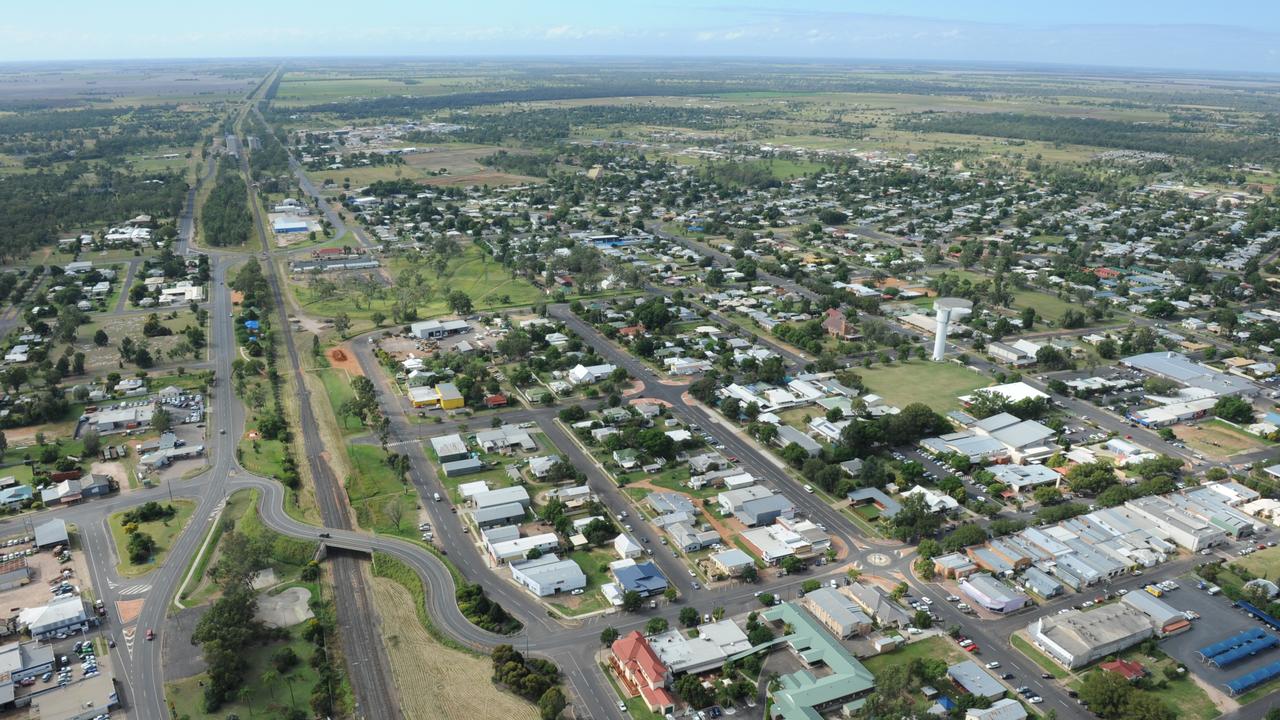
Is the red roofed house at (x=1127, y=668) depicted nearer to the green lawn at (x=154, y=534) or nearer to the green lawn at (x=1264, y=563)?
the green lawn at (x=1264, y=563)

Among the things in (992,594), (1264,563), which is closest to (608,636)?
(992,594)

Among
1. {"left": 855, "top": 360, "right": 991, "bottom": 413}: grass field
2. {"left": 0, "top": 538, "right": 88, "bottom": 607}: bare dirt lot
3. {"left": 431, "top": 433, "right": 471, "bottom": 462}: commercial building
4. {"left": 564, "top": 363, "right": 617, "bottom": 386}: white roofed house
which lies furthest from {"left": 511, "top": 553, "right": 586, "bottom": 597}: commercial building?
{"left": 855, "top": 360, "right": 991, "bottom": 413}: grass field

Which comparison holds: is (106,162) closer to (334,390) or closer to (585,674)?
(334,390)

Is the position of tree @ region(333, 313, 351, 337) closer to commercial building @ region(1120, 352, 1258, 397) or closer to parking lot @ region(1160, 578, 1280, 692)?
parking lot @ region(1160, 578, 1280, 692)

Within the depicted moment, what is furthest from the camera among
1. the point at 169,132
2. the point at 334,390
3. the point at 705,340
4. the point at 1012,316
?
the point at 169,132

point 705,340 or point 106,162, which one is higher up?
point 106,162

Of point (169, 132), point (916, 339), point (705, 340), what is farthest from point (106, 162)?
point (916, 339)

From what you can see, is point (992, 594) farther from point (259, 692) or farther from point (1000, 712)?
point (259, 692)
